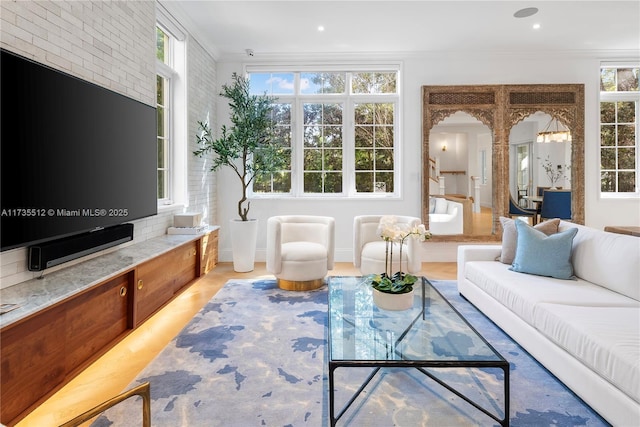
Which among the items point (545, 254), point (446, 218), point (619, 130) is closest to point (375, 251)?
point (545, 254)

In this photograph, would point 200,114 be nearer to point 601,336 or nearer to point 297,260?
point 297,260

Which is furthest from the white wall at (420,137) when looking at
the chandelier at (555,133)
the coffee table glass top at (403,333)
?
the coffee table glass top at (403,333)

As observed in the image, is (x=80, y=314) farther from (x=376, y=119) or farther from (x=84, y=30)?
(x=376, y=119)

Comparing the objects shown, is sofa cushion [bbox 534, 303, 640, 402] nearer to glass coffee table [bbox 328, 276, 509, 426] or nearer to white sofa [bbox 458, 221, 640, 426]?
white sofa [bbox 458, 221, 640, 426]

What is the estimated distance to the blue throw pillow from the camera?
269 centimetres

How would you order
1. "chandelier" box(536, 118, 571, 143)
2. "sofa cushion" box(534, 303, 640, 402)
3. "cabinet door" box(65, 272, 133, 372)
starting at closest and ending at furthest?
1. "sofa cushion" box(534, 303, 640, 402)
2. "cabinet door" box(65, 272, 133, 372)
3. "chandelier" box(536, 118, 571, 143)

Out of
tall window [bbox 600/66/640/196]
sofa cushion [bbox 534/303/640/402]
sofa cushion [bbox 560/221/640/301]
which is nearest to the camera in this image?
sofa cushion [bbox 534/303/640/402]

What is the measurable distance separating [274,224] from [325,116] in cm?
230

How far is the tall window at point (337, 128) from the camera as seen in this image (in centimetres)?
532

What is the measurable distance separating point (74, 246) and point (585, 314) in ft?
9.79

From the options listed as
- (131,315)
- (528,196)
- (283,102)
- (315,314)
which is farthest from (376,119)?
(131,315)

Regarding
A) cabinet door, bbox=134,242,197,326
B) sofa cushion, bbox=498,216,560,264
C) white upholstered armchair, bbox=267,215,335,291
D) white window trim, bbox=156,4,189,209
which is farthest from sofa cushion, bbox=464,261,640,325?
white window trim, bbox=156,4,189,209

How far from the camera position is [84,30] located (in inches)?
98.8

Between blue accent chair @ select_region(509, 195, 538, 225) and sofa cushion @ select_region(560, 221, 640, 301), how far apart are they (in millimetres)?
2267
